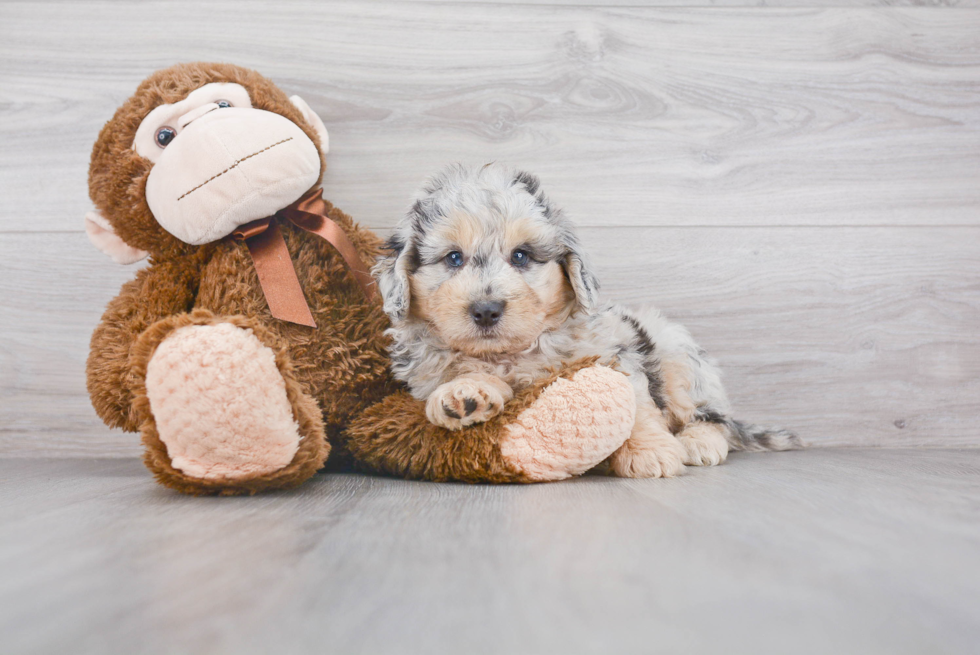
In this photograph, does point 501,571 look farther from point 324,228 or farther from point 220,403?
point 324,228

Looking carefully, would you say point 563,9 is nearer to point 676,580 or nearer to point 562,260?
point 562,260

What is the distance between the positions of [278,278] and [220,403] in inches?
15.2

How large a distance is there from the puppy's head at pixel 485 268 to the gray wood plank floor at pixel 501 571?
0.34 m

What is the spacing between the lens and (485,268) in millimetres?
1351

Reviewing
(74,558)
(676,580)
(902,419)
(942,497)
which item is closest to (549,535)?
(676,580)

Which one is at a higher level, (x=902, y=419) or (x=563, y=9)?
(x=563, y=9)

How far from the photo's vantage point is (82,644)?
58 cm

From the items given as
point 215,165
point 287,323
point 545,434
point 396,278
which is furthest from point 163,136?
point 545,434

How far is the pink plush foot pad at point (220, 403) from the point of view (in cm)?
106

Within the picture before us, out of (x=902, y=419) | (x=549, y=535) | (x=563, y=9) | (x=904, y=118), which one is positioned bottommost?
(x=902, y=419)

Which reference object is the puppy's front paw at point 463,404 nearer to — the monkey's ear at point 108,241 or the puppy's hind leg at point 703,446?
the puppy's hind leg at point 703,446

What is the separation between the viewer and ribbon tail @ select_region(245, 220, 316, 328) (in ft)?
4.43

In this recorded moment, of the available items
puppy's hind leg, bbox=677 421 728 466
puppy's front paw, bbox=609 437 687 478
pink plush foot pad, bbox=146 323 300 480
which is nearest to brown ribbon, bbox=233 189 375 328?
pink plush foot pad, bbox=146 323 300 480

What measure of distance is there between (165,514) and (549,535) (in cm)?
65
